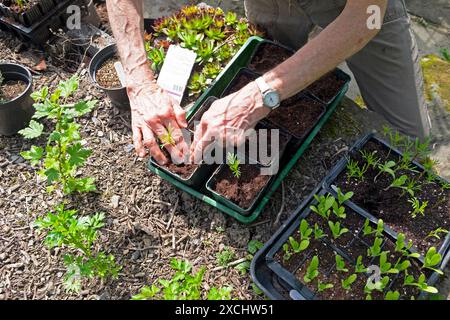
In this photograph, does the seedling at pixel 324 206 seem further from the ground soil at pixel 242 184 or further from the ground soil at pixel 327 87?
the ground soil at pixel 327 87

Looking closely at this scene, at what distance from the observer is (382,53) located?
2.40 metres

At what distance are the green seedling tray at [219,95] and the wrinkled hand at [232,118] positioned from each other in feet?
0.73

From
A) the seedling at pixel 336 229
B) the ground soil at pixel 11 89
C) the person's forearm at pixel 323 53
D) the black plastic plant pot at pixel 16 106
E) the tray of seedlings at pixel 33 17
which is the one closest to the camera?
the seedling at pixel 336 229

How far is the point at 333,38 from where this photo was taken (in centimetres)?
179

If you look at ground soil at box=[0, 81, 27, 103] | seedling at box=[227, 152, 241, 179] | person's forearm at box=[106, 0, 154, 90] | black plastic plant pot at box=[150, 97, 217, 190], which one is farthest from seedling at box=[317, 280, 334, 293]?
ground soil at box=[0, 81, 27, 103]

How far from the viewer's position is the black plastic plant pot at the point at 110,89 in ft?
7.62

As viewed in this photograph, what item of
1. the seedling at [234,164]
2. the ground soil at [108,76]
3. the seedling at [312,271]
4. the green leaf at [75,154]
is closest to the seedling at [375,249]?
the seedling at [312,271]

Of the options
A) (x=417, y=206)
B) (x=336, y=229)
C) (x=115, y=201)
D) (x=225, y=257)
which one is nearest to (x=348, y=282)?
(x=336, y=229)

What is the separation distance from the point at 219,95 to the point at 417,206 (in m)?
1.07

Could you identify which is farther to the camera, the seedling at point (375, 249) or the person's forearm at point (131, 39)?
the person's forearm at point (131, 39)

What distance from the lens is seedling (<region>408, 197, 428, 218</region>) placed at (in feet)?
5.60

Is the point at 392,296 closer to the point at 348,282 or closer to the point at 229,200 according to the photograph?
the point at 348,282
